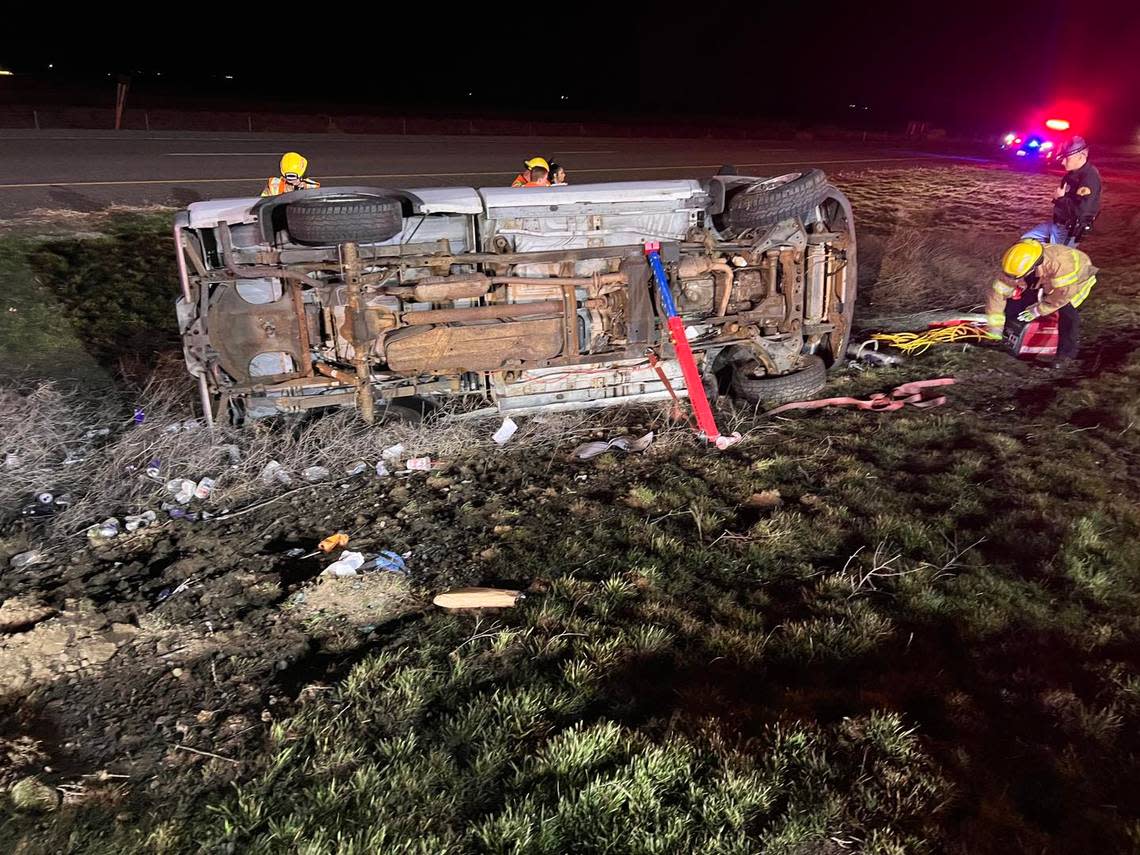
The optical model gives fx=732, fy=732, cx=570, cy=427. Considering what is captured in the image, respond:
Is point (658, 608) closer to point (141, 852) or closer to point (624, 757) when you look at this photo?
point (624, 757)

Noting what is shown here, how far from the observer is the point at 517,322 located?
5141 mm

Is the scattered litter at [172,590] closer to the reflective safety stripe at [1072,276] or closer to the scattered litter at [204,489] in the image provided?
the scattered litter at [204,489]

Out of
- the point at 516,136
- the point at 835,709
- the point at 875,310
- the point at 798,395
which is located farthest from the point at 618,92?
the point at 835,709

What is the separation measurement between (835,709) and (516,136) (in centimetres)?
2278

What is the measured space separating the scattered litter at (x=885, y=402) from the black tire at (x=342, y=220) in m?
3.14

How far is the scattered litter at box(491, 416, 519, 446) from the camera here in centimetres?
533

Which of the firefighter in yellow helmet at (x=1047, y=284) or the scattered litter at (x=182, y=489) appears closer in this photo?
the scattered litter at (x=182, y=489)

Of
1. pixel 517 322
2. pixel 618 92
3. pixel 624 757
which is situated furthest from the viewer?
pixel 618 92

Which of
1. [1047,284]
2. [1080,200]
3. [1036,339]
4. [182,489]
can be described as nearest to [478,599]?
[182,489]

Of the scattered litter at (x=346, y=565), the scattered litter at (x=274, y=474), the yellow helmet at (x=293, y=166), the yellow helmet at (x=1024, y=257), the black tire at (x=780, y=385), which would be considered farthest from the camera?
the yellow helmet at (x=293, y=166)

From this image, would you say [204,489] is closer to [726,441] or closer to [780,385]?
[726,441]

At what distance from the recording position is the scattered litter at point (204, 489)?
4.60 meters

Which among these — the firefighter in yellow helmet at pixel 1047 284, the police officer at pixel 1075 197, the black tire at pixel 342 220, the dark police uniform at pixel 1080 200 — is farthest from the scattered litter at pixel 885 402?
the black tire at pixel 342 220

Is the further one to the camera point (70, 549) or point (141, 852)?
point (70, 549)
